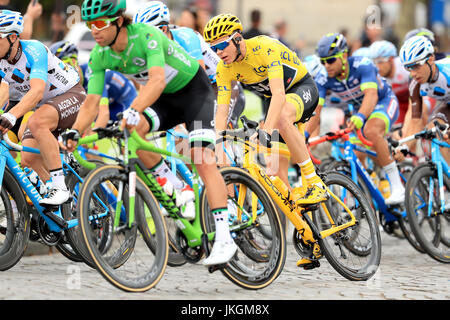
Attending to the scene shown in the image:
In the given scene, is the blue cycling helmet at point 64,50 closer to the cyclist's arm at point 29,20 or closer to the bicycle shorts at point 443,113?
the cyclist's arm at point 29,20

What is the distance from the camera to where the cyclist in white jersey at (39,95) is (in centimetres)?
743

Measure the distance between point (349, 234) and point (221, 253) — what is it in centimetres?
177

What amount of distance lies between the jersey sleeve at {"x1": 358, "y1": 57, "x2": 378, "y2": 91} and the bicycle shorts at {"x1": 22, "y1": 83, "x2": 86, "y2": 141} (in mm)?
3463

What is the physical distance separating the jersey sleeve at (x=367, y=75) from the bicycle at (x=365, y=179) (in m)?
0.58

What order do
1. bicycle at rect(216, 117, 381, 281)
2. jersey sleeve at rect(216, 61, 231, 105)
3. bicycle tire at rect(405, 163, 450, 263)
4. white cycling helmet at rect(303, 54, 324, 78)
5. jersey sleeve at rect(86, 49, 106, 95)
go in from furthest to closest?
white cycling helmet at rect(303, 54, 324, 78) < bicycle tire at rect(405, 163, 450, 263) < jersey sleeve at rect(216, 61, 231, 105) < bicycle at rect(216, 117, 381, 281) < jersey sleeve at rect(86, 49, 106, 95)

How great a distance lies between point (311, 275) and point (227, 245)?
4.93ft

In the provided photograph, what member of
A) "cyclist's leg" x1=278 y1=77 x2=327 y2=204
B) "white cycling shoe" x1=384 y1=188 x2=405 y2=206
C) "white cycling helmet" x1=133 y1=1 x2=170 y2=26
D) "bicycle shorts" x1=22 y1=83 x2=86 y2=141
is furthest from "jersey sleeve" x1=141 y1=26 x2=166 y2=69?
"white cycling shoe" x1=384 y1=188 x2=405 y2=206

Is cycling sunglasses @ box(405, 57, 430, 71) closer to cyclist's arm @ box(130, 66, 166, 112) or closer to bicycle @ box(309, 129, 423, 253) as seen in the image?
bicycle @ box(309, 129, 423, 253)

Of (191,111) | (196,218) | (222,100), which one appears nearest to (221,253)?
(196,218)

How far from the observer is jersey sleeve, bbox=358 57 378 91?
9945 mm

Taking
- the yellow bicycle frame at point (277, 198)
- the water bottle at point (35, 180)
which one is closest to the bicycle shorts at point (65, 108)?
the water bottle at point (35, 180)

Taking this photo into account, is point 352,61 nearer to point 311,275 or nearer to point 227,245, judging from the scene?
point 311,275

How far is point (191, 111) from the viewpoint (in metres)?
6.74

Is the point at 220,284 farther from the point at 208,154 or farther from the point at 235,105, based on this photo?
the point at 235,105
